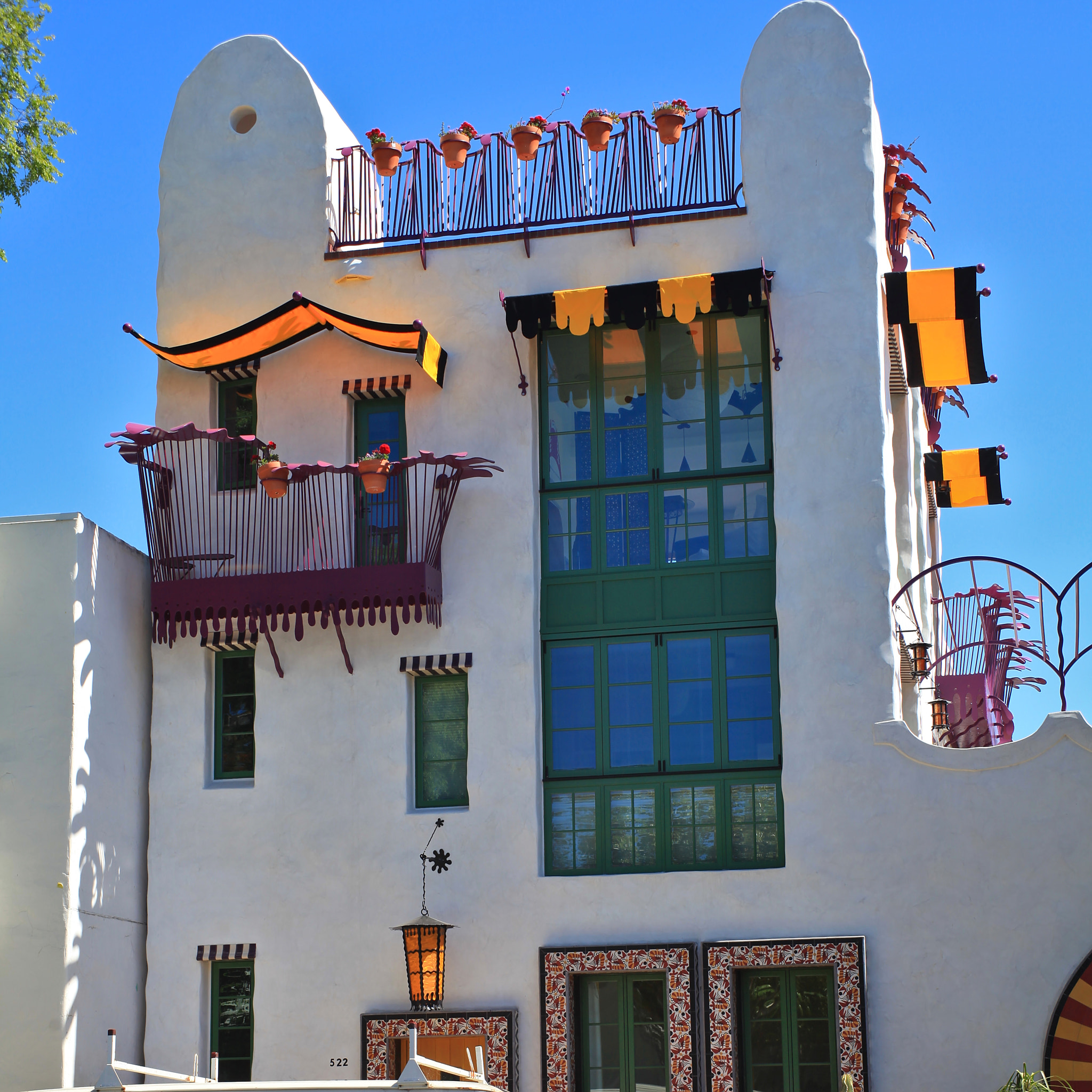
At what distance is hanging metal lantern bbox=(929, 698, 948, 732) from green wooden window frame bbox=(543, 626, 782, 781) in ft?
6.75

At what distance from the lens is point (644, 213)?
19125 millimetres

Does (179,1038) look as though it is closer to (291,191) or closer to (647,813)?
(647,813)

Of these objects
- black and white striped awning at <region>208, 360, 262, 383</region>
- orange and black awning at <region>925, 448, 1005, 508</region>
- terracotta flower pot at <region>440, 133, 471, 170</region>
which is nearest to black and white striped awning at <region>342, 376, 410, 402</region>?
black and white striped awning at <region>208, 360, 262, 383</region>

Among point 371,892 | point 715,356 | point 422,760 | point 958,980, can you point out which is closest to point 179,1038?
point 371,892

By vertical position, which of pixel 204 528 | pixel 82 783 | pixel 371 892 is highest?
pixel 204 528

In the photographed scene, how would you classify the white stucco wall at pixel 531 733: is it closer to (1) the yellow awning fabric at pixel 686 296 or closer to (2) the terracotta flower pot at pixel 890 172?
(1) the yellow awning fabric at pixel 686 296

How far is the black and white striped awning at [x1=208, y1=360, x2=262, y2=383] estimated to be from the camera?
1972 centimetres

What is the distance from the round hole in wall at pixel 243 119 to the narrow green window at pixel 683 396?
579cm

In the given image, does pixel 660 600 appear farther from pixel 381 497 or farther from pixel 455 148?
pixel 455 148

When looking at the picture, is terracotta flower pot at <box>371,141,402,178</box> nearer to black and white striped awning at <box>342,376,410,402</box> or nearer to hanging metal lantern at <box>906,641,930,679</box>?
black and white striped awning at <box>342,376,410,402</box>

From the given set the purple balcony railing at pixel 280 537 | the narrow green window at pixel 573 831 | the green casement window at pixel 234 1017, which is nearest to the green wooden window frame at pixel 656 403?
the purple balcony railing at pixel 280 537

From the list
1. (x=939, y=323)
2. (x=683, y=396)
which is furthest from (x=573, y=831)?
(x=939, y=323)

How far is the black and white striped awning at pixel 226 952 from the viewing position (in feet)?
59.3

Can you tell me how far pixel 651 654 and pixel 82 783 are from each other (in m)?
6.17
